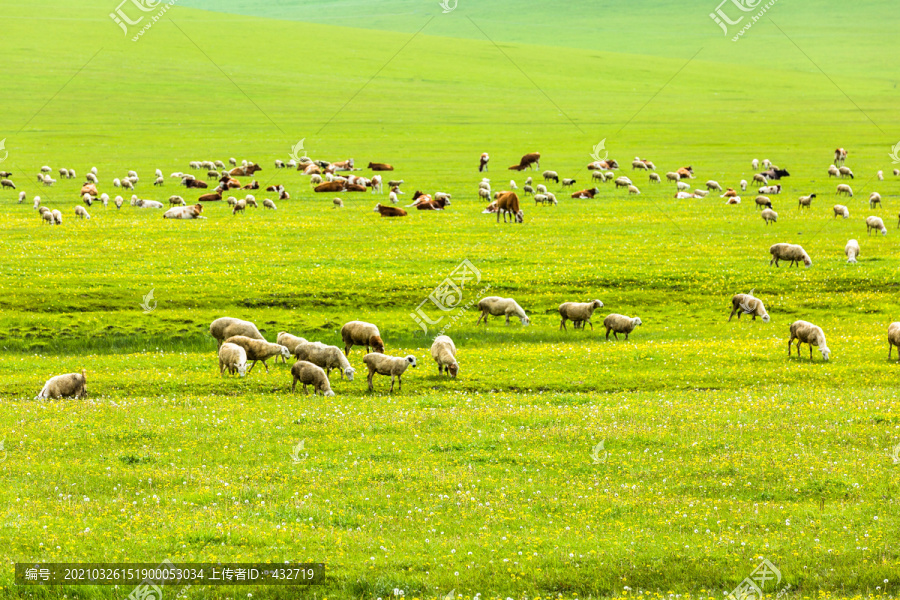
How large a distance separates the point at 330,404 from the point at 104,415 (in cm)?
505

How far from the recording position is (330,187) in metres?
58.9

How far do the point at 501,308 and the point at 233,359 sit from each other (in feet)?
33.6

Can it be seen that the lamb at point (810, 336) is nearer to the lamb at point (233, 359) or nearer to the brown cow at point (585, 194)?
the lamb at point (233, 359)

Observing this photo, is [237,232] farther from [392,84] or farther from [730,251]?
[392,84]

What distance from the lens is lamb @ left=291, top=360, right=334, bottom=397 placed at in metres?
20.5

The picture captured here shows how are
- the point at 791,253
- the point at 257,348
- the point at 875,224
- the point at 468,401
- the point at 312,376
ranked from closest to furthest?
the point at 468,401
the point at 312,376
the point at 257,348
the point at 791,253
the point at 875,224

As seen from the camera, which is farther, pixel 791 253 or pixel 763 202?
pixel 763 202

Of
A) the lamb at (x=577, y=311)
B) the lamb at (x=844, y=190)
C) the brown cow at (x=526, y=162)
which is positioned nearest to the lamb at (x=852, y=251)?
the lamb at (x=577, y=311)

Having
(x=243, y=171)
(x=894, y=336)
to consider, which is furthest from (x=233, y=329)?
(x=243, y=171)

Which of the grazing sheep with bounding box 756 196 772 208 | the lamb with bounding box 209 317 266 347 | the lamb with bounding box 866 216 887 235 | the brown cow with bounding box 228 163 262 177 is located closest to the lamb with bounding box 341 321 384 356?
the lamb with bounding box 209 317 266 347

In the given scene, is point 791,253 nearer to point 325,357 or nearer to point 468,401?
point 468,401

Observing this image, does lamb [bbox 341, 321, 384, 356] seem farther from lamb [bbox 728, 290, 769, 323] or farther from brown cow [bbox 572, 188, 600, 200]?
brown cow [bbox 572, 188, 600, 200]

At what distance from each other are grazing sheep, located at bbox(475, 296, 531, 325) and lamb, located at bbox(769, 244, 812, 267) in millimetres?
12515

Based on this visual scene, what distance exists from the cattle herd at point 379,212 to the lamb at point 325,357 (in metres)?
0.03
